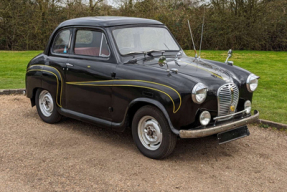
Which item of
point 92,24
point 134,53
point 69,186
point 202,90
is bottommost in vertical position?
point 69,186

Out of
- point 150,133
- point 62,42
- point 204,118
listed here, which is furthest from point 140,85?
point 62,42

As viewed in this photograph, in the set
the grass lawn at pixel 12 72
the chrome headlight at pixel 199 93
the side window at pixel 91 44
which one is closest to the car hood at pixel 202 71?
the chrome headlight at pixel 199 93

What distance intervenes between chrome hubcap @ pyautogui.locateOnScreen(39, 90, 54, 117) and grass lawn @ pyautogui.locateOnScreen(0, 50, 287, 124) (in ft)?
12.2

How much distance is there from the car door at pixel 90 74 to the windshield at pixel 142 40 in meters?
0.24

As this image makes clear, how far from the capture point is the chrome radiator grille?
497 cm

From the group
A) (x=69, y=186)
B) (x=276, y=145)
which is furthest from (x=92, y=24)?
(x=276, y=145)

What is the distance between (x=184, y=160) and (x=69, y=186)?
1.69 m

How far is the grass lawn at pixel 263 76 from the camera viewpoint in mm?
7822

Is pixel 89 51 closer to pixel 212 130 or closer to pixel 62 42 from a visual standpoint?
pixel 62 42

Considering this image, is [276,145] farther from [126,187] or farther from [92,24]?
Answer: [92,24]

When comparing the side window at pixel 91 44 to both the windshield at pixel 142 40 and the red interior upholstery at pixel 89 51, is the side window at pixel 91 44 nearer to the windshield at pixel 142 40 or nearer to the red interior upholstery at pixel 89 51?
the red interior upholstery at pixel 89 51

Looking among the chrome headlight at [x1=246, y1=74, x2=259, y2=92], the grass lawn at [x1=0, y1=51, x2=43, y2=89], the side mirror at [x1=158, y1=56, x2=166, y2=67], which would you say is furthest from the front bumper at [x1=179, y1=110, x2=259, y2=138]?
the grass lawn at [x1=0, y1=51, x2=43, y2=89]

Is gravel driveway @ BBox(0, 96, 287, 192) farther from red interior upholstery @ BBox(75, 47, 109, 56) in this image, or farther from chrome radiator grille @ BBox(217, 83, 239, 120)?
red interior upholstery @ BBox(75, 47, 109, 56)

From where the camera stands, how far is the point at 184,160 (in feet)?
16.9
